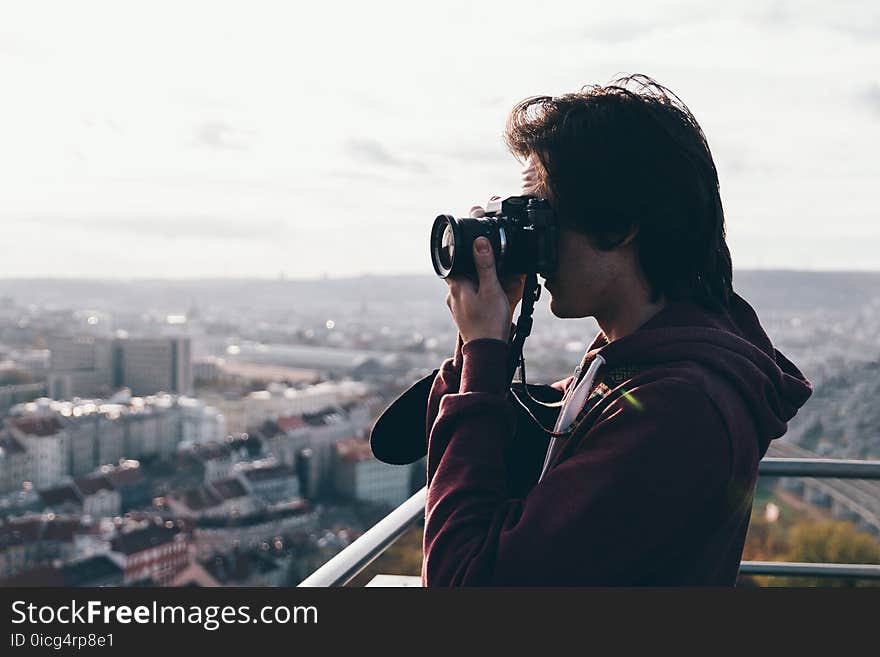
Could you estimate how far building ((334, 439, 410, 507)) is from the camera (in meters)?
19.9

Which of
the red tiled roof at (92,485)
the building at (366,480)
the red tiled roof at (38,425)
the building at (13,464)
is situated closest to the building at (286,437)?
the building at (366,480)

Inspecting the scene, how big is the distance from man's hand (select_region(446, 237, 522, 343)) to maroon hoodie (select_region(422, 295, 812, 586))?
0.05ft

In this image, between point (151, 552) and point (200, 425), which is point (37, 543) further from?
point (200, 425)

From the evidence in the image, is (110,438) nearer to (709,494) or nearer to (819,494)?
(819,494)

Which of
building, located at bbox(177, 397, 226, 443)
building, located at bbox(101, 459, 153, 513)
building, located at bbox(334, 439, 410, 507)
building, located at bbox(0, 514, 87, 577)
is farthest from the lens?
building, located at bbox(177, 397, 226, 443)

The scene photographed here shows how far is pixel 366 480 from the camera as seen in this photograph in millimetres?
20188

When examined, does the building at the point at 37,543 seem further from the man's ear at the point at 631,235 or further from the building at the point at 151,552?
the man's ear at the point at 631,235

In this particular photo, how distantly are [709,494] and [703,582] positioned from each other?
9 centimetres

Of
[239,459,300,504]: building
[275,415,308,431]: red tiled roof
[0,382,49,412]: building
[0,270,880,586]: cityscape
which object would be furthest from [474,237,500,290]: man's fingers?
[0,382,49,412]: building

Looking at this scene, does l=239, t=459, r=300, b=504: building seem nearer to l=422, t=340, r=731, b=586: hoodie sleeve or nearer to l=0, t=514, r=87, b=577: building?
l=0, t=514, r=87, b=577: building

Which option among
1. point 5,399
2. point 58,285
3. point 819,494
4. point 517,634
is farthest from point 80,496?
point 517,634

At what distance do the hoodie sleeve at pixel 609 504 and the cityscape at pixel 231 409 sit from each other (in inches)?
143

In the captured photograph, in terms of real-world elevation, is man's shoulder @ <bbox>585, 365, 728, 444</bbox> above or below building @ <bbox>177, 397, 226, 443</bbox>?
above

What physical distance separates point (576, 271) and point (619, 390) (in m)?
0.12
